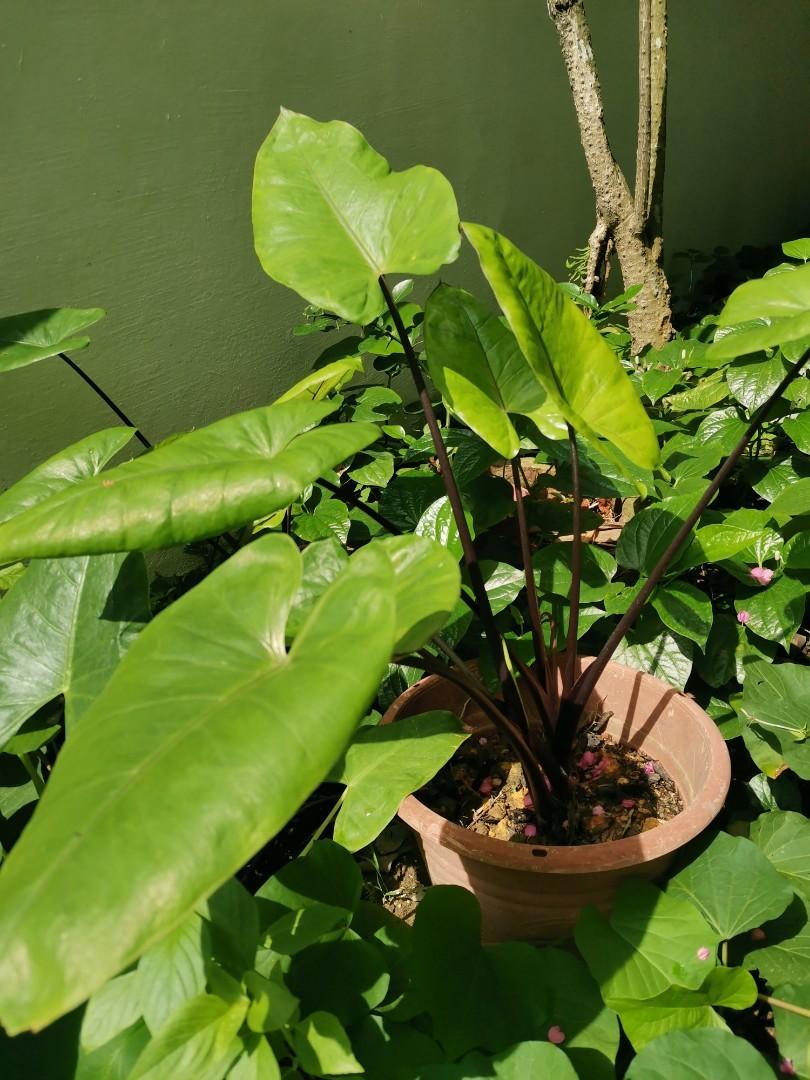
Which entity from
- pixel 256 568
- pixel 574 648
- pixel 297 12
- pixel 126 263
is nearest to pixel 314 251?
pixel 256 568

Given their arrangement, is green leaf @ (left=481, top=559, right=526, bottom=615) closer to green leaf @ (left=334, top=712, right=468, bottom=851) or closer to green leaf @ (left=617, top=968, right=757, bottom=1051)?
green leaf @ (left=334, top=712, right=468, bottom=851)

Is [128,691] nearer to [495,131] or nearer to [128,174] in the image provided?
[128,174]

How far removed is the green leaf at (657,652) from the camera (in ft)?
4.36

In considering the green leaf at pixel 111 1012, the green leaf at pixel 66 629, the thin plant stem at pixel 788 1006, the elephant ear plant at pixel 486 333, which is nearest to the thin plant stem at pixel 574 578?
the elephant ear plant at pixel 486 333

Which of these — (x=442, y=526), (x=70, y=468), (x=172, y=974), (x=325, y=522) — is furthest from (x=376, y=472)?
(x=172, y=974)

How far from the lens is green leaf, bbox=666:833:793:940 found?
104 cm

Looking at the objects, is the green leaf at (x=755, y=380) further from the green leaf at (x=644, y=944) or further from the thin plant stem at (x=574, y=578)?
the green leaf at (x=644, y=944)

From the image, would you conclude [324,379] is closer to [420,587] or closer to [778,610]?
[420,587]

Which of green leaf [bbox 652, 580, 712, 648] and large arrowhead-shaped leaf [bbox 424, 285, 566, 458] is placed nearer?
large arrowhead-shaped leaf [bbox 424, 285, 566, 458]

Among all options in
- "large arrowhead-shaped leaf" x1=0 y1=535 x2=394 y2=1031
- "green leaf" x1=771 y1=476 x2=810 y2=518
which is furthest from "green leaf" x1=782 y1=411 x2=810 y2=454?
"large arrowhead-shaped leaf" x1=0 y1=535 x2=394 y2=1031

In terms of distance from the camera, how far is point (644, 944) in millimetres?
1021

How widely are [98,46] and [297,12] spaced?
53 centimetres

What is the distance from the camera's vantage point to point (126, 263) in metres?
1.71

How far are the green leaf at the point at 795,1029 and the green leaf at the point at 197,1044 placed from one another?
0.66 meters
